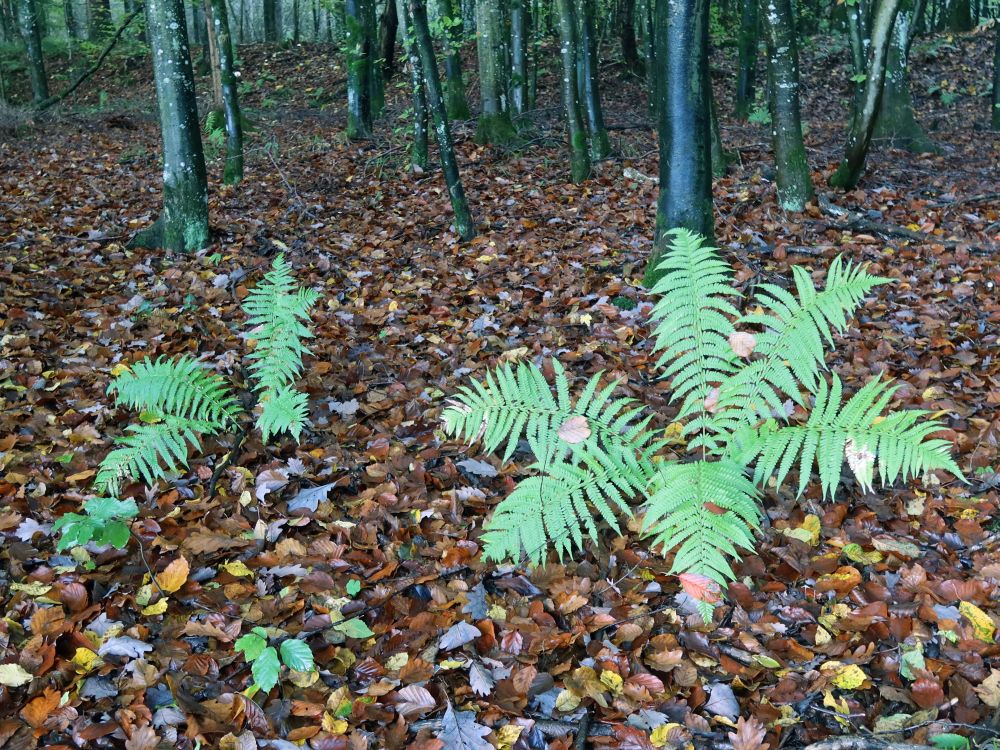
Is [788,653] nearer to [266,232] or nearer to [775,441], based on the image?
[775,441]

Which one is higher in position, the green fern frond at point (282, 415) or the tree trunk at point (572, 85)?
the tree trunk at point (572, 85)

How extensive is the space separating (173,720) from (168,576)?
0.68 meters

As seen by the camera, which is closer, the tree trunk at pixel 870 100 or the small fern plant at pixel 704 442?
the small fern plant at pixel 704 442

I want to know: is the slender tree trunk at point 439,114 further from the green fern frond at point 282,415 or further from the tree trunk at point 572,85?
the green fern frond at point 282,415

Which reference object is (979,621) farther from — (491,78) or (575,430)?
(491,78)

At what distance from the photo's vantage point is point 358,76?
1105 cm

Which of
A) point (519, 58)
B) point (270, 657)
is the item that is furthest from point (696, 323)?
point (519, 58)

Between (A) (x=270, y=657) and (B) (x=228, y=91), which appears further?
(B) (x=228, y=91)

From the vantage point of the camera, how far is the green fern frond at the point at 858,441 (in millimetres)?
2613

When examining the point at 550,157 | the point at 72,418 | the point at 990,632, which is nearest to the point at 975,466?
the point at 990,632

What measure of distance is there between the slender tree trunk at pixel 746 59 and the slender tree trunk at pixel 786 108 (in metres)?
6.54

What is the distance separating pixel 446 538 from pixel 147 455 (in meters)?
1.40

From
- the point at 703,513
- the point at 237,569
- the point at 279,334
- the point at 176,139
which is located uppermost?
the point at 176,139

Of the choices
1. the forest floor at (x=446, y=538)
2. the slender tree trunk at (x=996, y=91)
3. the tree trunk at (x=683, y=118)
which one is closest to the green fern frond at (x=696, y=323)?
the forest floor at (x=446, y=538)
